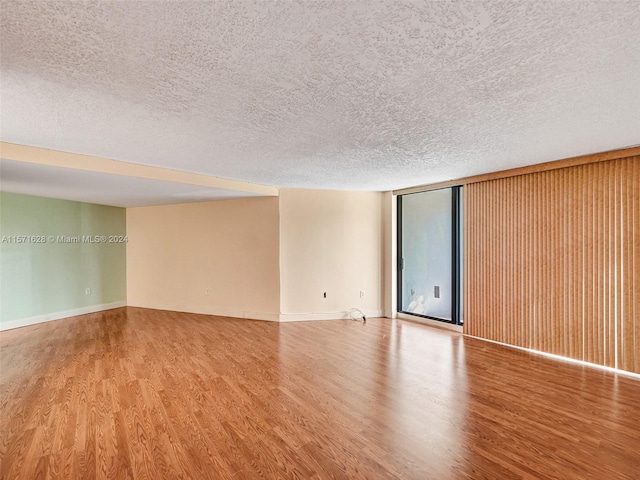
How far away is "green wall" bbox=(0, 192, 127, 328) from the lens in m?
5.20

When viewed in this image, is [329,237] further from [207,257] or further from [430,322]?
[207,257]

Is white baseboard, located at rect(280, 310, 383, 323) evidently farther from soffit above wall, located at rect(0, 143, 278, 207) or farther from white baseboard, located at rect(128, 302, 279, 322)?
soffit above wall, located at rect(0, 143, 278, 207)

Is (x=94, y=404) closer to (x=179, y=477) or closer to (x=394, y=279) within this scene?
(x=179, y=477)

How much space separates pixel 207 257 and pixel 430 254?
4.33 meters

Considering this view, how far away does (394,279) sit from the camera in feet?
19.5

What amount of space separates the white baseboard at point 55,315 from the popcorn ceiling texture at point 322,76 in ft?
13.0

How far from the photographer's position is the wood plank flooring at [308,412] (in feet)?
6.32

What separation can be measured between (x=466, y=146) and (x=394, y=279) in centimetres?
328

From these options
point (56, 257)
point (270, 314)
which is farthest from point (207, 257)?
point (56, 257)

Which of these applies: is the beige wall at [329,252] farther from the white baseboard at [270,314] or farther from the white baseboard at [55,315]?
the white baseboard at [55,315]

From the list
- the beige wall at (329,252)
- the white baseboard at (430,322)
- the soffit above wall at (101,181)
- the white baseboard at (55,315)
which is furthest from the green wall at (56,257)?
the white baseboard at (430,322)

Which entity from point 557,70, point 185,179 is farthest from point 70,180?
point 557,70

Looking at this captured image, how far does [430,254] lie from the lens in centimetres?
563

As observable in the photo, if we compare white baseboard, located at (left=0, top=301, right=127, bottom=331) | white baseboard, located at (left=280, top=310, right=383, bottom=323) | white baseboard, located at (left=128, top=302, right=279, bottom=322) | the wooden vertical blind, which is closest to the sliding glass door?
the wooden vertical blind
